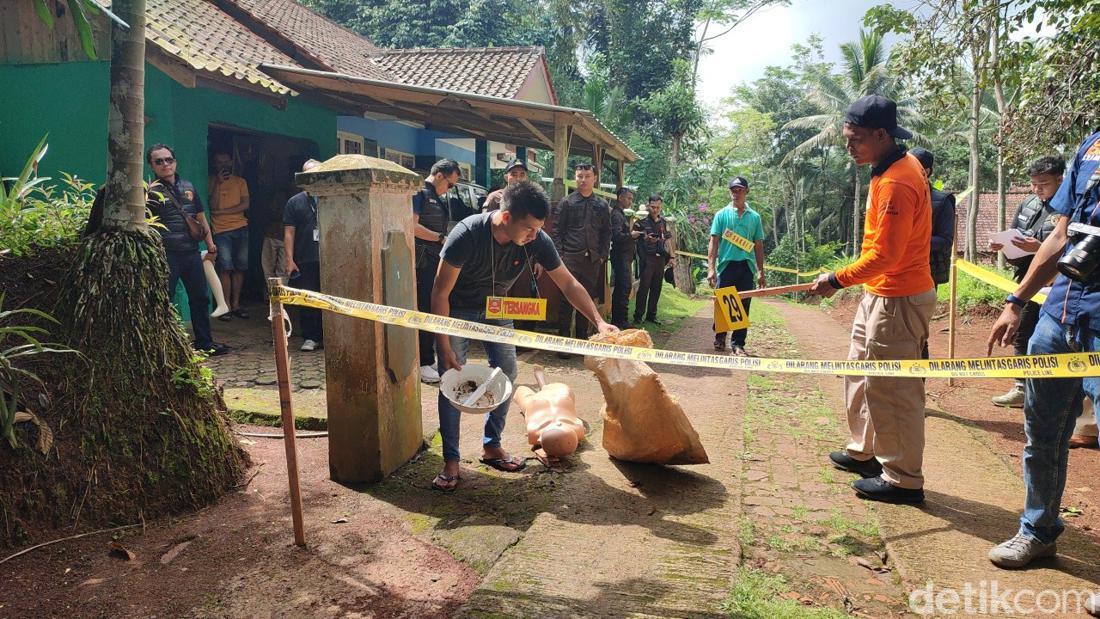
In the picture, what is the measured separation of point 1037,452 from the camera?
281 centimetres

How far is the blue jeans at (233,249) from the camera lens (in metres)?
8.10

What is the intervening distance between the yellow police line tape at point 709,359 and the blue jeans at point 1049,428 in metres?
0.24

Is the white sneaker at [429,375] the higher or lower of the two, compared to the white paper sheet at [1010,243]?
lower

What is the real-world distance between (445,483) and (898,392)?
2.38 metres

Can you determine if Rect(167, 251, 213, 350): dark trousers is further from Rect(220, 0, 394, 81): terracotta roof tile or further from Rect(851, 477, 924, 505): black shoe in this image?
Rect(220, 0, 394, 81): terracotta roof tile

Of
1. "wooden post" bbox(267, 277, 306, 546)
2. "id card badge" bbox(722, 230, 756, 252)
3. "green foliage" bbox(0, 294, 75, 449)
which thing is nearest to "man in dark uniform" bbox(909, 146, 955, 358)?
"id card badge" bbox(722, 230, 756, 252)

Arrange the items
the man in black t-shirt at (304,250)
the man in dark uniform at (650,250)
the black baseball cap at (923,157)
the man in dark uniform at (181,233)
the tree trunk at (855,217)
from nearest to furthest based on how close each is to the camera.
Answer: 1. the black baseball cap at (923,157)
2. the man in dark uniform at (181,233)
3. the man in black t-shirt at (304,250)
4. the man in dark uniform at (650,250)
5. the tree trunk at (855,217)

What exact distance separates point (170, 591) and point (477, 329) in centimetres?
164

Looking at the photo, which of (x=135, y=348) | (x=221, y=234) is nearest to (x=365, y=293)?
(x=135, y=348)

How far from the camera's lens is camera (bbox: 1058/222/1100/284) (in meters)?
2.55

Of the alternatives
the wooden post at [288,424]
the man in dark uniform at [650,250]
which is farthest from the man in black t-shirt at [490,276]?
the man in dark uniform at [650,250]

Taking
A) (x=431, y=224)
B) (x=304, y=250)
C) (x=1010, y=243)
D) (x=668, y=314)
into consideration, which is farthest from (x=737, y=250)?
(x=668, y=314)

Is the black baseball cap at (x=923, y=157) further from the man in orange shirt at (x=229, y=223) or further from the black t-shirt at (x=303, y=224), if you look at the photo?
the man in orange shirt at (x=229, y=223)

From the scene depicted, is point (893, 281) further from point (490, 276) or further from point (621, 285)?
point (621, 285)
